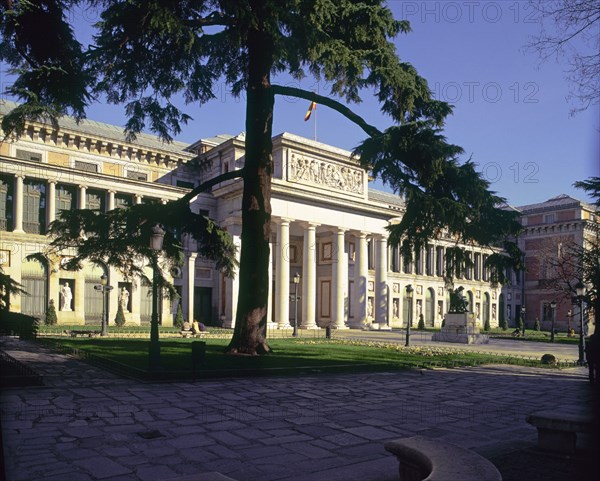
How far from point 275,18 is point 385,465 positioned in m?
11.8

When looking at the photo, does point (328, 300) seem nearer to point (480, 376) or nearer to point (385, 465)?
point (480, 376)

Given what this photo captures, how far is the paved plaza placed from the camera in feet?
20.2

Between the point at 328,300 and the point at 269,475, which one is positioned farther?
the point at 328,300

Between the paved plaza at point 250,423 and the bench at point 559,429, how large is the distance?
1.48ft

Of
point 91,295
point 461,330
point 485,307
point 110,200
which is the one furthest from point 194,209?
point 485,307

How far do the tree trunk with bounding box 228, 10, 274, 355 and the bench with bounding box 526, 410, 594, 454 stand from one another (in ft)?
37.0

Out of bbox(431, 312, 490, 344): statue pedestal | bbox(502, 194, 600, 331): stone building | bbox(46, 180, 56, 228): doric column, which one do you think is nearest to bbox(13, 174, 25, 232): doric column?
bbox(46, 180, 56, 228): doric column

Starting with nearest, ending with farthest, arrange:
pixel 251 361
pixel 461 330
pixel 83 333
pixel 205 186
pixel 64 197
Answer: pixel 251 361
pixel 205 186
pixel 83 333
pixel 461 330
pixel 64 197

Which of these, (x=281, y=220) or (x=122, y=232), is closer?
(x=122, y=232)

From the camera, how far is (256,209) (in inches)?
704

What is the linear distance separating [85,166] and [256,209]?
2987 centimetres

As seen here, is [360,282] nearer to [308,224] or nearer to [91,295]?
[308,224]

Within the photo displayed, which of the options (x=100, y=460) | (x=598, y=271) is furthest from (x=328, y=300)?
(x=100, y=460)

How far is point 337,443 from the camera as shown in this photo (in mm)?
7398
